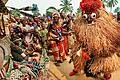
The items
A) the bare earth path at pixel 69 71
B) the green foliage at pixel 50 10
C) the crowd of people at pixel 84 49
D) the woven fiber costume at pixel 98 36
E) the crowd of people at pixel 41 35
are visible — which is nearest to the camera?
the crowd of people at pixel 84 49

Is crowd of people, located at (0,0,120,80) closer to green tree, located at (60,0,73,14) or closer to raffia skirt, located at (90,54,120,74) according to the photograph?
raffia skirt, located at (90,54,120,74)

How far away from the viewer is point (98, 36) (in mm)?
6312

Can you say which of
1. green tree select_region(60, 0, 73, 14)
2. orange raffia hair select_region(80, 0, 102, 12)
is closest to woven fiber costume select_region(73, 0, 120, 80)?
orange raffia hair select_region(80, 0, 102, 12)

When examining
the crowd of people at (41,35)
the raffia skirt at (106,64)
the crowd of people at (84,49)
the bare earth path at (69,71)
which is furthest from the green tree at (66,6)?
the raffia skirt at (106,64)

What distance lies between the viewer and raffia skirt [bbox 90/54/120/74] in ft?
21.1

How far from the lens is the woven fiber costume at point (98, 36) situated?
6.31m

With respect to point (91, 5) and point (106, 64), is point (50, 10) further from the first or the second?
point (106, 64)

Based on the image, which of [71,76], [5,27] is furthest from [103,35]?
[5,27]

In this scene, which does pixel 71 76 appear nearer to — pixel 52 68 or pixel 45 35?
pixel 52 68

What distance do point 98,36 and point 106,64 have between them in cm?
49

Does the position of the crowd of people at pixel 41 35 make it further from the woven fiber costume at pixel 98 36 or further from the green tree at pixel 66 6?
the woven fiber costume at pixel 98 36

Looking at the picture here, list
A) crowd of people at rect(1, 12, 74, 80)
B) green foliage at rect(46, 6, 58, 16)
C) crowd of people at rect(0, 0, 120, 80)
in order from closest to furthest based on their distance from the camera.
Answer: crowd of people at rect(0, 0, 120, 80), crowd of people at rect(1, 12, 74, 80), green foliage at rect(46, 6, 58, 16)

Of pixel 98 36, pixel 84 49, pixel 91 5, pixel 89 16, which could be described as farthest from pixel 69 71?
pixel 91 5

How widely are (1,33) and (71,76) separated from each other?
1.53 metres
